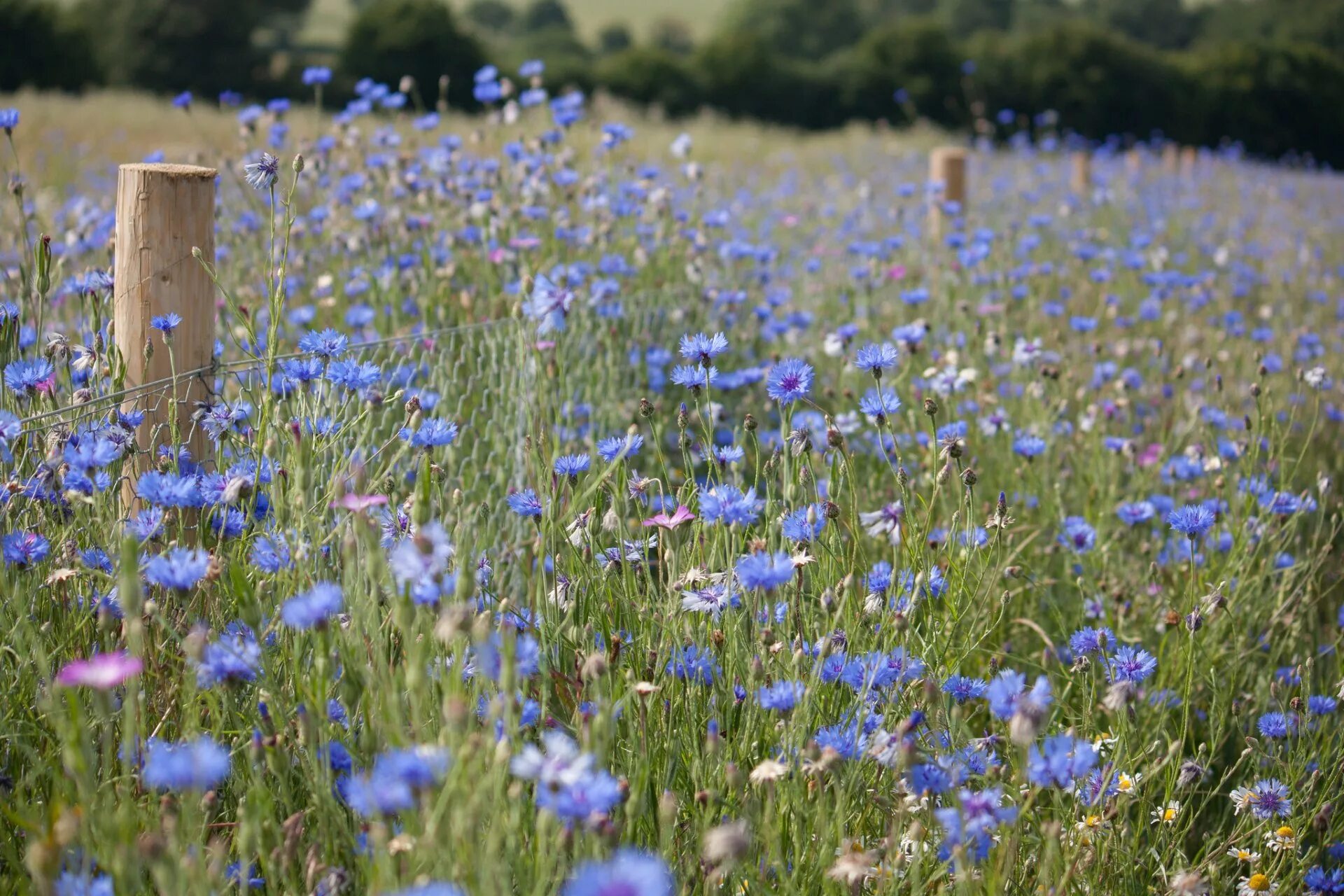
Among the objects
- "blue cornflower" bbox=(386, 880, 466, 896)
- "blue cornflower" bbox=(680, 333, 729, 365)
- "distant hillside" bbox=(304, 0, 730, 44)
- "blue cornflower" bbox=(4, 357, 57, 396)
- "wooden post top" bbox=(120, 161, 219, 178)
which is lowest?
"blue cornflower" bbox=(386, 880, 466, 896)

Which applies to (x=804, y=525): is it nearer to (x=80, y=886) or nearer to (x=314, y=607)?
(x=314, y=607)

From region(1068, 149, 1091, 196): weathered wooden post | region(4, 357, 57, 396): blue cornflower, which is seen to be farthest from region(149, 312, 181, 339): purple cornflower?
region(1068, 149, 1091, 196): weathered wooden post

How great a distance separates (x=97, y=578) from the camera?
1807 millimetres

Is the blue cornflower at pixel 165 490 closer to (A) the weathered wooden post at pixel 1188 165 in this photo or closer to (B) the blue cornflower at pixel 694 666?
(B) the blue cornflower at pixel 694 666

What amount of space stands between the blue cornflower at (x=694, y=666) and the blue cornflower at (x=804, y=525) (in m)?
0.23

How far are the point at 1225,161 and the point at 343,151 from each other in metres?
12.5

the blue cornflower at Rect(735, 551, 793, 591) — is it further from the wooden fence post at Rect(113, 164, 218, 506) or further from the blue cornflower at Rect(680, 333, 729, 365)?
the wooden fence post at Rect(113, 164, 218, 506)

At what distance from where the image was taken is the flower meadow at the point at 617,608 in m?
1.28

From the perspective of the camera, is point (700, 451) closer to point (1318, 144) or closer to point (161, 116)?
point (161, 116)

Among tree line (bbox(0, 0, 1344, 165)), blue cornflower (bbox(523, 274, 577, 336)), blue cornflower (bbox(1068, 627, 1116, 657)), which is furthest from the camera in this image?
tree line (bbox(0, 0, 1344, 165))

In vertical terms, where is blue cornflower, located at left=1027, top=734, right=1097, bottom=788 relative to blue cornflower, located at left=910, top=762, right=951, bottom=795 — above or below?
above

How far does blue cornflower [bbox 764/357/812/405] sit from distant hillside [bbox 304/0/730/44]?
4903 centimetres

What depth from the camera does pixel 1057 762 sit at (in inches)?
51.4

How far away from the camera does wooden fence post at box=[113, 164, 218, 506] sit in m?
2.21
